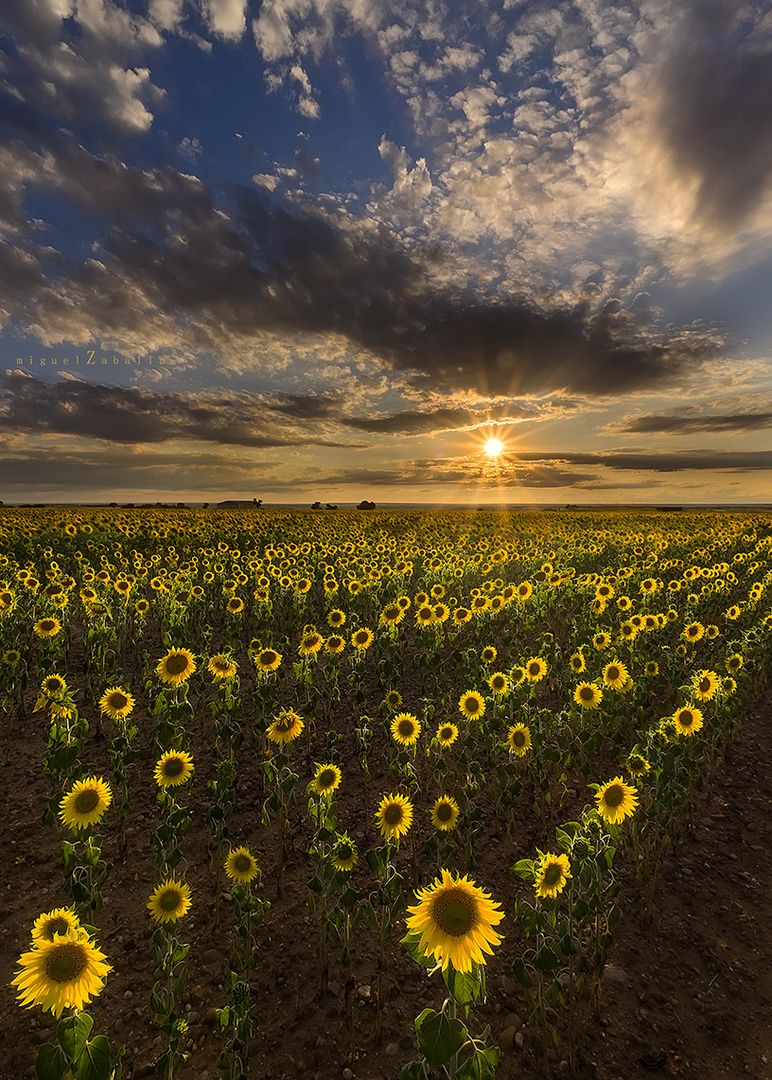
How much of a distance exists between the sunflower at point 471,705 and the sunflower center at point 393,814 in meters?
2.49

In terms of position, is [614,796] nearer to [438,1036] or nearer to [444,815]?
[444,815]

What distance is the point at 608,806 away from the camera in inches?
197

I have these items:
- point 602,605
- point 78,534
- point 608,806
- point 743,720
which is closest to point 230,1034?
point 608,806

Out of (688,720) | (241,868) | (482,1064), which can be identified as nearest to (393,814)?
(241,868)

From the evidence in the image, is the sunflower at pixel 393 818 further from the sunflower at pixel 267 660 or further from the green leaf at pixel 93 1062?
the sunflower at pixel 267 660

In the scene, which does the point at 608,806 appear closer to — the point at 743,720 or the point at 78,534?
the point at 743,720

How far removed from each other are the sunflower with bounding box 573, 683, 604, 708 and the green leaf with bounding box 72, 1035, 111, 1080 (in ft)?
20.3

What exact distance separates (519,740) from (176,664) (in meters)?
4.91

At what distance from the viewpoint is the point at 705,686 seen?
759 centimetres

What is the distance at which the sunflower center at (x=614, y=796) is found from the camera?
5.03m

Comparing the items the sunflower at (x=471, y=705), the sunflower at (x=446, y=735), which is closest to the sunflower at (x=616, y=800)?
the sunflower at (x=446, y=735)

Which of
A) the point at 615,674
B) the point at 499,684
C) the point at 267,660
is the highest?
the point at 267,660

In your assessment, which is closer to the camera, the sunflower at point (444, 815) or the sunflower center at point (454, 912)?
the sunflower center at point (454, 912)

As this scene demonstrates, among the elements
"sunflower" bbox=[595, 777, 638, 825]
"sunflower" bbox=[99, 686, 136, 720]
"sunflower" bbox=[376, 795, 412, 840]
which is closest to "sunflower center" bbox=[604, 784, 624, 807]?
"sunflower" bbox=[595, 777, 638, 825]
